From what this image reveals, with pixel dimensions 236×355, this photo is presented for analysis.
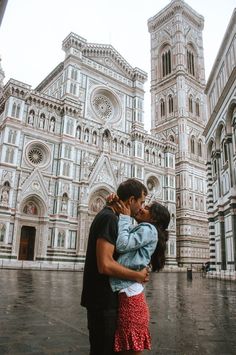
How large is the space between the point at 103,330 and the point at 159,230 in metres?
0.82

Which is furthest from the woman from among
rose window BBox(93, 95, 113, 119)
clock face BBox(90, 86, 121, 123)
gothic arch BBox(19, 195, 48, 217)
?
rose window BBox(93, 95, 113, 119)

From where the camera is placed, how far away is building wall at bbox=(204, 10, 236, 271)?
707 inches

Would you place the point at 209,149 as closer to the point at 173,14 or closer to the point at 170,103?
the point at 170,103

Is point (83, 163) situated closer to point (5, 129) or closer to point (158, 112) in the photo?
point (5, 129)

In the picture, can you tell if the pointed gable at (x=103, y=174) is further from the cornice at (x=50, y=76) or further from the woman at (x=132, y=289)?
the woman at (x=132, y=289)

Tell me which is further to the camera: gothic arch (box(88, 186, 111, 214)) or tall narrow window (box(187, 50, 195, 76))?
tall narrow window (box(187, 50, 195, 76))

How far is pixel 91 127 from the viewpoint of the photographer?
3647 centimetres

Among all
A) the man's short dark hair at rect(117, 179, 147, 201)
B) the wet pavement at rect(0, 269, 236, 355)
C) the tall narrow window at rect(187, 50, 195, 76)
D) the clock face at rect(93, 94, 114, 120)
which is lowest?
the wet pavement at rect(0, 269, 236, 355)

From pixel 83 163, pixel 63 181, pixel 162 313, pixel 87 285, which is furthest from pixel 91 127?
pixel 87 285

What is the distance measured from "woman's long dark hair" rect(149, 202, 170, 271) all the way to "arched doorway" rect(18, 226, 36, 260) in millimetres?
28745

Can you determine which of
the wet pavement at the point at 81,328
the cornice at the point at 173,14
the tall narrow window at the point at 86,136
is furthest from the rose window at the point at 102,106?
the wet pavement at the point at 81,328

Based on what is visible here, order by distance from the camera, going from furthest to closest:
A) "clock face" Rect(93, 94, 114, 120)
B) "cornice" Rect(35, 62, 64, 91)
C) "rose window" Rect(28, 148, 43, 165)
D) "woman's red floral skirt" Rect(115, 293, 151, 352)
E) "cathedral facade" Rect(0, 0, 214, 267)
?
"clock face" Rect(93, 94, 114, 120) < "cornice" Rect(35, 62, 64, 91) < "rose window" Rect(28, 148, 43, 165) < "cathedral facade" Rect(0, 0, 214, 267) < "woman's red floral skirt" Rect(115, 293, 151, 352)

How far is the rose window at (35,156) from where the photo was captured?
3148cm

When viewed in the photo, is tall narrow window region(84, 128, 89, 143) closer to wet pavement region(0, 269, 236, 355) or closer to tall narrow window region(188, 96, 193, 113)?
tall narrow window region(188, 96, 193, 113)
